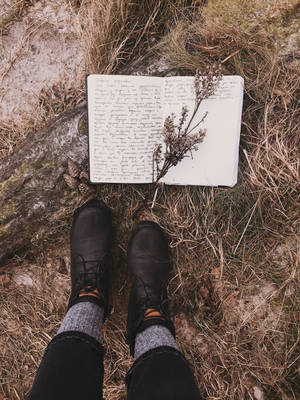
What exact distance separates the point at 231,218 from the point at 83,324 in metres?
0.91

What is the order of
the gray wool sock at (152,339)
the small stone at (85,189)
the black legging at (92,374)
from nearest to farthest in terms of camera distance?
1. the black legging at (92,374)
2. the gray wool sock at (152,339)
3. the small stone at (85,189)

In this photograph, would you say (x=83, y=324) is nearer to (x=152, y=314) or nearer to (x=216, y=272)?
(x=152, y=314)

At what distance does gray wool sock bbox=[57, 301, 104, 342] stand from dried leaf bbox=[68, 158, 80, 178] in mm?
682

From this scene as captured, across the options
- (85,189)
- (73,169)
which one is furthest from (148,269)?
(73,169)

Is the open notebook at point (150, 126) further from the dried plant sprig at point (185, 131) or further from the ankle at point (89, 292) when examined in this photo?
the ankle at point (89, 292)

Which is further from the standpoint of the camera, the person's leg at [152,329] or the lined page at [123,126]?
the lined page at [123,126]

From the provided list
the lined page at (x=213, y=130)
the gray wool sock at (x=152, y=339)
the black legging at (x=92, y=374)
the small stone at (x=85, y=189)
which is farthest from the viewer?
the small stone at (x=85, y=189)

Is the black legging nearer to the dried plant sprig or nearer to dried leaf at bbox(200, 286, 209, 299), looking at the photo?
dried leaf at bbox(200, 286, 209, 299)

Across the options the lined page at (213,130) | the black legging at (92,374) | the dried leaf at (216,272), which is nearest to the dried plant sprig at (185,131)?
the lined page at (213,130)

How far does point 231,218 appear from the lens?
58.9 inches

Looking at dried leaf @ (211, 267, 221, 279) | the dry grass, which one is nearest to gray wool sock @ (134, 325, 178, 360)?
the dry grass

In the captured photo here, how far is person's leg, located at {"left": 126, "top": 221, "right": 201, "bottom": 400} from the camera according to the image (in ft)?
3.52

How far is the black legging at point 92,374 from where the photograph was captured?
1043 mm

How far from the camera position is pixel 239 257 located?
1.51 m
